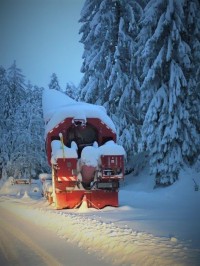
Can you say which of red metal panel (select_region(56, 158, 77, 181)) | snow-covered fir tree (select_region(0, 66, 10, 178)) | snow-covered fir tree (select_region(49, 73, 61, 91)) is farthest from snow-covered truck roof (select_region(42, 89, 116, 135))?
snow-covered fir tree (select_region(49, 73, 61, 91))

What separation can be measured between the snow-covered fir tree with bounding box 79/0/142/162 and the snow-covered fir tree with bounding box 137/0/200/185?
498 centimetres

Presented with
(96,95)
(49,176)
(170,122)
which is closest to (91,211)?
(49,176)

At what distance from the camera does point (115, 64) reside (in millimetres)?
23500

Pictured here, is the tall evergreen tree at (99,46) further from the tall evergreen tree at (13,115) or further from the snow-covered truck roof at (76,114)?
the tall evergreen tree at (13,115)

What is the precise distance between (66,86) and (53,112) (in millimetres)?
40512

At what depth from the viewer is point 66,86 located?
5438 cm

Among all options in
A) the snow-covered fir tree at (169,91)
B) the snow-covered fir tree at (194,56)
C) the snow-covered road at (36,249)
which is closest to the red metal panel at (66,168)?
the snow-covered road at (36,249)

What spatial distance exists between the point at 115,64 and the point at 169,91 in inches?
255

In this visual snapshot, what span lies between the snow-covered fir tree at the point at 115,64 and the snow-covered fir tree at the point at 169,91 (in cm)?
498

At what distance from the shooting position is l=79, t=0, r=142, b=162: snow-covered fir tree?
23.4 meters

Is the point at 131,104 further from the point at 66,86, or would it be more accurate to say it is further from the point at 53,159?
the point at 66,86

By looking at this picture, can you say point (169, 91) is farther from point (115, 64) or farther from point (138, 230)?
point (138, 230)

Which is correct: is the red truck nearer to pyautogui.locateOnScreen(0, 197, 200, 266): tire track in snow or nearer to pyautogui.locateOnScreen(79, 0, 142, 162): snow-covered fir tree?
pyautogui.locateOnScreen(0, 197, 200, 266): tire track in snow

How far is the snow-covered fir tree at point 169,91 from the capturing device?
1744 centimetres
